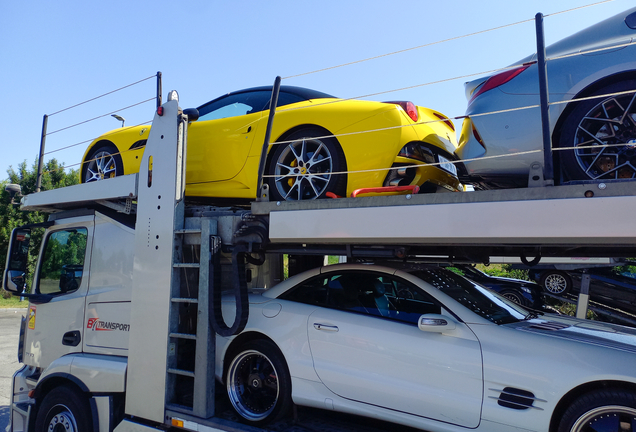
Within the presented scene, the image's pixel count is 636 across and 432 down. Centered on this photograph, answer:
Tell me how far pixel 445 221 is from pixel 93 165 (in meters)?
4.52

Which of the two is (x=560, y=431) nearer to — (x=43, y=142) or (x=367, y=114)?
(x=367, y=114)

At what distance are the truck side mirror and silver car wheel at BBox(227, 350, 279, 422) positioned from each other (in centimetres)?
242

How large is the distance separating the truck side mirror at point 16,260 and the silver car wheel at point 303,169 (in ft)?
8.36

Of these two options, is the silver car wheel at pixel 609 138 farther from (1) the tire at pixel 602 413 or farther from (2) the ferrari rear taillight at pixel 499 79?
(1) the tire at pixel 602 413

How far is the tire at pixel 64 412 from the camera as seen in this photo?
392 cm

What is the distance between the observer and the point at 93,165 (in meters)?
5.52

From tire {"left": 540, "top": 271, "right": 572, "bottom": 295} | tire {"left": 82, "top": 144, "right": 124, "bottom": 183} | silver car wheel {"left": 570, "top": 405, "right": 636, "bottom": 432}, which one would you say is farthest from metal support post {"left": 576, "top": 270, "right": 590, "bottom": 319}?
tire {"left": 540, "top": 271, "right": 572, "bottom": 295}

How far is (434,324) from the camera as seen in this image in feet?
9.72

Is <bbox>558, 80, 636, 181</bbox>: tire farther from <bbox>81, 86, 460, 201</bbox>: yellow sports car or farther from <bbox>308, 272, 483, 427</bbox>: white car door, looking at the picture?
<bbox>308, 272, 483, 427</bbox>: white car door

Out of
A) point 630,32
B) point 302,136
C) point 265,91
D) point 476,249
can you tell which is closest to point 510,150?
point 476,249

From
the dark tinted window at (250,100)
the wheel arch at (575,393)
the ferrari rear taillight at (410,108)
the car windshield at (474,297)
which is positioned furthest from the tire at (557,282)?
the wheel arch at (575,393)

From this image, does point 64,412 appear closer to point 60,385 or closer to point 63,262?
point 60,385

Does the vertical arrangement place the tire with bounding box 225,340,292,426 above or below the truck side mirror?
below

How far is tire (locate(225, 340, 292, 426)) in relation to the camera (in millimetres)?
3439
